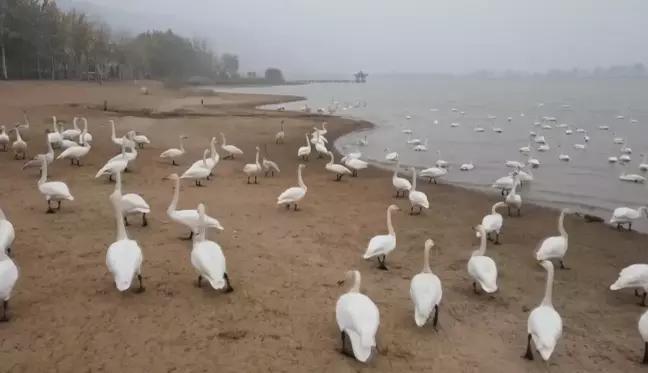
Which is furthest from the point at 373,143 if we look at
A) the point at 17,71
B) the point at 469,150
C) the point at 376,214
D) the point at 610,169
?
the point at 17,71

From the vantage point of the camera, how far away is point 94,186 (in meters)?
14.5

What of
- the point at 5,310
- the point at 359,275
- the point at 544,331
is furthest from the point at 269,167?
the point at 544,331

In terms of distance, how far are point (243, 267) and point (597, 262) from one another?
6927mm

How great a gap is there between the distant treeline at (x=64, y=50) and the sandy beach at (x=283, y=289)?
141ft

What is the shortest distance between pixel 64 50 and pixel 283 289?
202 ft

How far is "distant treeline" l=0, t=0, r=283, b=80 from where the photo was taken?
51844 millimetres

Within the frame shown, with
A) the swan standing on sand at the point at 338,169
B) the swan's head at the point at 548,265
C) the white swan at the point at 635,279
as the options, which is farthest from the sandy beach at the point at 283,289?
the swan standing on sand at the point at 338,169

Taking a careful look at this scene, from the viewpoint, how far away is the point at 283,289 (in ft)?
28.3

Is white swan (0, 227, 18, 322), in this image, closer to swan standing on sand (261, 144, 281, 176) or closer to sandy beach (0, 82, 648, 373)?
sandy beach (0, 82, 648, 373)

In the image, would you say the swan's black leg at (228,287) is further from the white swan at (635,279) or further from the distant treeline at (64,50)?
the distant treeline at (64,50)

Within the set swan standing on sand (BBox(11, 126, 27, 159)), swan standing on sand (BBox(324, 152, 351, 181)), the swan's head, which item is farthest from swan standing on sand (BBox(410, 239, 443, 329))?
swan standing on sand (BBox(11, 126, 27, 159))

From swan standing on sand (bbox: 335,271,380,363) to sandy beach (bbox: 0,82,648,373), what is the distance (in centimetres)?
20

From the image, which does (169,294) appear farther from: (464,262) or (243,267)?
(464,262)

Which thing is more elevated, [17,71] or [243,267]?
[17,71]
